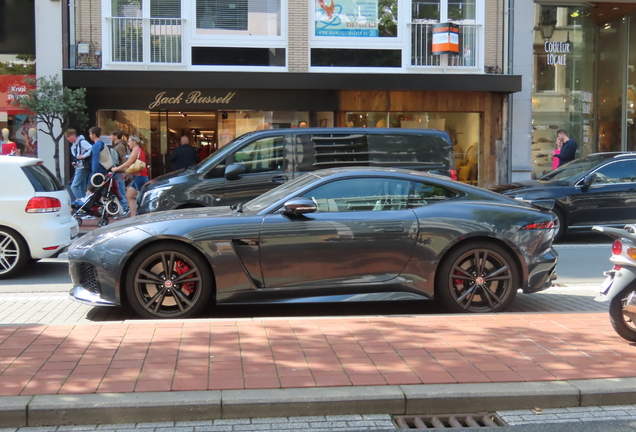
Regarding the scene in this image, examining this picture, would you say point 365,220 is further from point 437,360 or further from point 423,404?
point 423,404

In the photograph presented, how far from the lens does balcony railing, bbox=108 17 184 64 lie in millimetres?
18703

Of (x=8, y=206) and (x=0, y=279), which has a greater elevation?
(x=8, y=206)

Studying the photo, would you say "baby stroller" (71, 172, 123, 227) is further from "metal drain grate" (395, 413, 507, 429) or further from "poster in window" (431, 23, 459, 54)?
"metal drain grate" (395, 413, 507, 429)

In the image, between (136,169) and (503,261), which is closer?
(503,261)

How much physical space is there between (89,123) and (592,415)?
16.4m

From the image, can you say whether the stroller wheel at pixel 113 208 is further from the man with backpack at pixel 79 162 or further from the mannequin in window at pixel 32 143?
the mannequin in window at pixel 32 143

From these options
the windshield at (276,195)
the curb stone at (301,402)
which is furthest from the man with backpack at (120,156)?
the curb stone at (301,402)

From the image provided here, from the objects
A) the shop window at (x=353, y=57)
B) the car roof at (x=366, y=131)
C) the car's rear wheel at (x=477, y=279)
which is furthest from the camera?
the shop window at (x=353, y=57)

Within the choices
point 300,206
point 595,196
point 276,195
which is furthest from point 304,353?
point 595,196

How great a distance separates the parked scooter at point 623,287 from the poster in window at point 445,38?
14.4 metres

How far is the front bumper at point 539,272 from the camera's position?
7121 millimetres

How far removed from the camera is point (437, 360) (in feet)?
16.9

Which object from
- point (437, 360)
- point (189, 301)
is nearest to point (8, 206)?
point (189, 301)

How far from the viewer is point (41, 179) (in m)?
9.83
